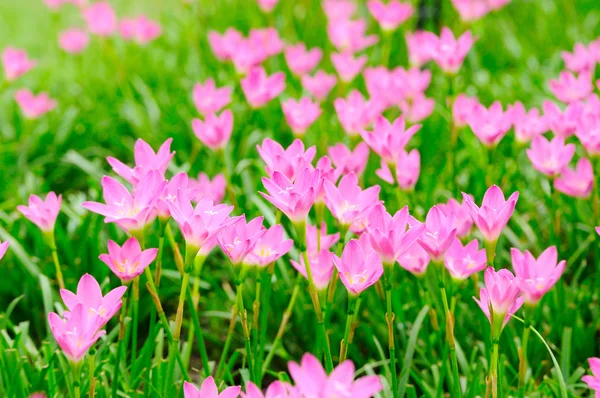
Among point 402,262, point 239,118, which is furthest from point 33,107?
point 402,262

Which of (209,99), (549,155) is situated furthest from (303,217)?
(209,99)

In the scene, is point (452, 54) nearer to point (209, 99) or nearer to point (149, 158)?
point (209, 99)

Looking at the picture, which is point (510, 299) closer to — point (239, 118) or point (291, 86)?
point (239, 118)

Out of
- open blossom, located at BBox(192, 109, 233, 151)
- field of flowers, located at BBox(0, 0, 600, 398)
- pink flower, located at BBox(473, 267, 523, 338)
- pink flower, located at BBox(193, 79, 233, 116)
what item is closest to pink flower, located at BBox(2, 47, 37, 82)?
field of flowers, located at BBox(0, 0, 600, 398)

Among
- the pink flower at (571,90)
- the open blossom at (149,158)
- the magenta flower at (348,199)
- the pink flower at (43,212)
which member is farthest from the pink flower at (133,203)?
the pink flower at (571,90)

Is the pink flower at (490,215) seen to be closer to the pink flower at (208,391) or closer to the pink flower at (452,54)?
the pink flower at (208,391)

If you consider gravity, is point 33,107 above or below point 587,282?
above
